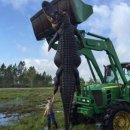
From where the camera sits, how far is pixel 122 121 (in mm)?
14883

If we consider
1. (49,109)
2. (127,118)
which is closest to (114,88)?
(127,118)

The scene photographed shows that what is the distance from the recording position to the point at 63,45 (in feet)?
23.4

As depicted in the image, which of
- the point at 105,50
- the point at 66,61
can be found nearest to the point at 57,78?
the point at 66,61

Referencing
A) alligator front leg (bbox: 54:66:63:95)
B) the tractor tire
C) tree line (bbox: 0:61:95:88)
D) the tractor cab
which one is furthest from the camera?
tree line (bbox: 0:61:95:88)

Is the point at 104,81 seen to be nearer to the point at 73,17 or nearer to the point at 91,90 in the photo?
the point at 91,90

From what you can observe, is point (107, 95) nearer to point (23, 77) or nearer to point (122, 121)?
point (122, 121)

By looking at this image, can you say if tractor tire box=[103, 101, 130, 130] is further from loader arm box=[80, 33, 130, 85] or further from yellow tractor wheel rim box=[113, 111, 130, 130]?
loader arm box=[80, 33, 130, 85]

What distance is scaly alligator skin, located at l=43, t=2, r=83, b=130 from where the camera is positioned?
22.8 ft

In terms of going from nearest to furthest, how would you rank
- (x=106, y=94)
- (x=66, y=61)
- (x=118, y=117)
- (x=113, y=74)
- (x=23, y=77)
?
(x=66, y=61)
(x=118, y=117)
(x=106, y=94)
(x=113, y=74)
(x=23, y=77)

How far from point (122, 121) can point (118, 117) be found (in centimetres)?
23

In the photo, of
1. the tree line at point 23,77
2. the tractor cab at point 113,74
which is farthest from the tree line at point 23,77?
the tractor cab at point 113,74

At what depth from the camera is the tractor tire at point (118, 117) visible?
47.8ft

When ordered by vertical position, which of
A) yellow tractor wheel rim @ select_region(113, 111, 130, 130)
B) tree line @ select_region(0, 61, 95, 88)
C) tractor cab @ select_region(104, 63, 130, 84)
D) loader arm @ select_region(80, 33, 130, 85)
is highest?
tree line @ select_region(0, 61, 95, 88)

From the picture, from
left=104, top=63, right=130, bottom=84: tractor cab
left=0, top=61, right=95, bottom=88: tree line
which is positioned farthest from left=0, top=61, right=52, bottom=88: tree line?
left=104, top=63, right=130, bottom=84: tractor cab
